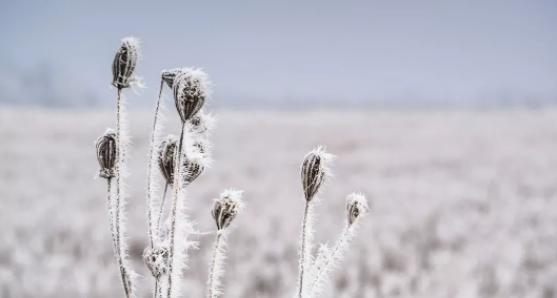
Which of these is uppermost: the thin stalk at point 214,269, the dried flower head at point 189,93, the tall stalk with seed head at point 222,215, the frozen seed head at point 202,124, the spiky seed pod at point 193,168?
the dried flower head at point 189,93

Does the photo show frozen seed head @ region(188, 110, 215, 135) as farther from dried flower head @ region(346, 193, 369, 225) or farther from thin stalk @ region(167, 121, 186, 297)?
A: dried flower head @ region(346, 193, 369, 225)

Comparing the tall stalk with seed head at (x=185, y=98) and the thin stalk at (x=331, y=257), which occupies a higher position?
the tall stalk with seed head at (x=185, y=98)

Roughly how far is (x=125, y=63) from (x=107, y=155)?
0.14 meters

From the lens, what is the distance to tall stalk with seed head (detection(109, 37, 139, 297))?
0.66 meters

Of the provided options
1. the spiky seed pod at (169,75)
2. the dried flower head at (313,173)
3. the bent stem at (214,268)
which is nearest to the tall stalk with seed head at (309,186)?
the dried flower head at (313,173)

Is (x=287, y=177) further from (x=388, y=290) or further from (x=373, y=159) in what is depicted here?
(x=388, y=290)

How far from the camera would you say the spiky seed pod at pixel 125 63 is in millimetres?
660

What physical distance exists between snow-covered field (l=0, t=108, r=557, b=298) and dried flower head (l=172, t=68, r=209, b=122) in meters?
0.35

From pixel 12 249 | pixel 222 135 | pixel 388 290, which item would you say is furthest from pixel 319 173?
pixel 222 135

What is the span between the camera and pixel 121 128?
2.28 ft

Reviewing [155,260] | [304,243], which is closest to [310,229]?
[304,243]

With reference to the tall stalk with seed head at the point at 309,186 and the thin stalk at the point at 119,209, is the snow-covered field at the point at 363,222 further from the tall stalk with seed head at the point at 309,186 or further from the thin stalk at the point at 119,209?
the thin stalk at the point at 119,209

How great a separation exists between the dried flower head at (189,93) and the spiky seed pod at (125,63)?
0.09 meters

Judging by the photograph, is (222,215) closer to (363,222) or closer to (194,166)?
(194,166)
